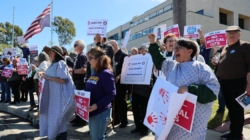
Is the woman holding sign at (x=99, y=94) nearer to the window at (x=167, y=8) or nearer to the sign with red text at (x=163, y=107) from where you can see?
the sign with red text at (x=163, y=107)

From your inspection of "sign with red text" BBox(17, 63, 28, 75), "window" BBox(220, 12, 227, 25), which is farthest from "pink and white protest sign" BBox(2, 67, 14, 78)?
"window" BBox(220, 12, 227, 25)

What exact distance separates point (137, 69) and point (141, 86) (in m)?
0.36

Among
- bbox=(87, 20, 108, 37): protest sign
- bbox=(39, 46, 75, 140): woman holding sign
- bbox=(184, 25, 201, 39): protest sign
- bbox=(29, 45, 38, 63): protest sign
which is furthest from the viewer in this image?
bbox=(29, 45, 38, 63): protest sign

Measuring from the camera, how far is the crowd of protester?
7.86ft

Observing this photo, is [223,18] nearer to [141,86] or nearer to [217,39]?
[217,39]

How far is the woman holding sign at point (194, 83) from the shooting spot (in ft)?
7.43

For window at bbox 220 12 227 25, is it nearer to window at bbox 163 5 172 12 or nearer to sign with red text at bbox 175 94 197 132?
window at bbox 163 5 172 12

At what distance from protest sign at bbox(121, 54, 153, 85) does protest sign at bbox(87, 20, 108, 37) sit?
6.62 ft

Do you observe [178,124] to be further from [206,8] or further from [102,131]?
[206,8]

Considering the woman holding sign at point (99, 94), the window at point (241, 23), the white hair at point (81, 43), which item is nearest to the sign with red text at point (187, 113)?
the woman holding sign at point (99, 94)

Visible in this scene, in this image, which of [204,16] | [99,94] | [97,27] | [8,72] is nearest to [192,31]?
[97,27]

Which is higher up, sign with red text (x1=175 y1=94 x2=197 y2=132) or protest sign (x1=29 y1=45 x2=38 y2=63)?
protest sign (x1=29 y1=45 x2=38 y2=63)

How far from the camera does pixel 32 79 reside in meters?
6.76

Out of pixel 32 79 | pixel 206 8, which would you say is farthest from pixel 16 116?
pixel 206 8
